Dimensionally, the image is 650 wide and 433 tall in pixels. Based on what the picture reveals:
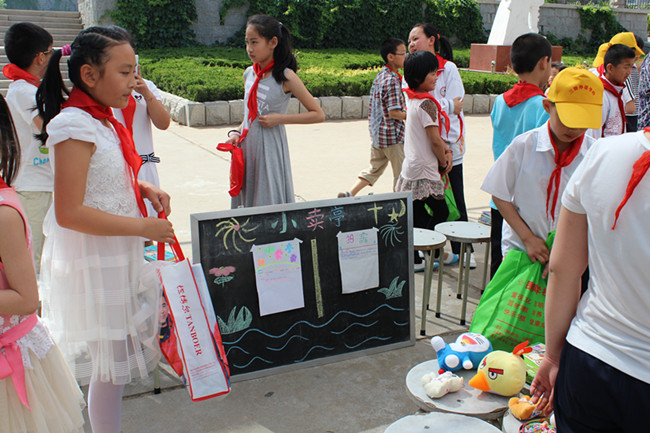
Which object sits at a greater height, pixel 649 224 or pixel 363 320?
pixel 649 224

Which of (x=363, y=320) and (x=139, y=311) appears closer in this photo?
(x=139, y=311)

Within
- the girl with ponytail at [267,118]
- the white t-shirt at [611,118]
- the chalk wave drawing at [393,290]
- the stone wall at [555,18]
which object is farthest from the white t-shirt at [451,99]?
the stone wall at [555,18]

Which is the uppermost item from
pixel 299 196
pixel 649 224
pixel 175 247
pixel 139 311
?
pixel 649 224

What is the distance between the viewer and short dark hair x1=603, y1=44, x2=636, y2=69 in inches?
216

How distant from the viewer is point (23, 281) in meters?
1.81

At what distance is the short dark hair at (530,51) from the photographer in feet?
12.7

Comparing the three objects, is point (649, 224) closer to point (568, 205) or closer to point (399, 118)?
point (568, 205)

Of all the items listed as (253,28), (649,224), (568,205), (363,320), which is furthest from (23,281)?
(253,28)

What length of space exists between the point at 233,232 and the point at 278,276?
0.35 m

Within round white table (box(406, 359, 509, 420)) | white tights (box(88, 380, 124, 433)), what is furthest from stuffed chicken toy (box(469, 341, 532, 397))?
white tights (box(88, 380, 124, 433))

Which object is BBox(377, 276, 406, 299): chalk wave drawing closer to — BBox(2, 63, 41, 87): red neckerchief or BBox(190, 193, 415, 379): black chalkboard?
BBox(190, 193, 415, 379): black chalkboard

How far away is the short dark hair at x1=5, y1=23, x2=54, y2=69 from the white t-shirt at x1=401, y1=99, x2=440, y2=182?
8.40 ft

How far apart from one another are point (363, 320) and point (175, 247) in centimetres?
142

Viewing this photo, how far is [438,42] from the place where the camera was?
5.64m
